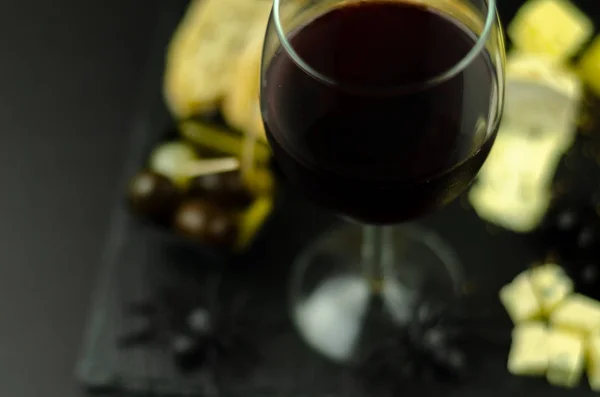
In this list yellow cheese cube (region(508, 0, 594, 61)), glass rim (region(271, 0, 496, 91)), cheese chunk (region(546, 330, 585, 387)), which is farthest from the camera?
yellow cheese cube (region(508, 0, 594, 61))

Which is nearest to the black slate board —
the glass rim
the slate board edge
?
the slate board edge

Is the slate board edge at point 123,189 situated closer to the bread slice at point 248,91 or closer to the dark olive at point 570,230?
the bread slice at point 248,91

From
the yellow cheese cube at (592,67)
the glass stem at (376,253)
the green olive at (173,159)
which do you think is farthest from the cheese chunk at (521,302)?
the green olive at (173,159)

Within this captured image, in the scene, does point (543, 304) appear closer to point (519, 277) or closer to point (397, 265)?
point (519, 277)

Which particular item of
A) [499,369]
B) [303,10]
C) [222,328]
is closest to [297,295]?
[222,328]

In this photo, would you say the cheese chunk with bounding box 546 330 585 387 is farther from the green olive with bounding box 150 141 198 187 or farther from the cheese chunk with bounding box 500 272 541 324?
the green olive with bounding box 150 141 198 187

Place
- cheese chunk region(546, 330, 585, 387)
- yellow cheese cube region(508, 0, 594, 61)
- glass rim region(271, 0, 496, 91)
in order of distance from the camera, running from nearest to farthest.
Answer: glass rim region(271, 0, 496, 91) → cheese chunk region(546, 330, 585, 387) → yellow cheese cube region(508, 0, 594, 61)
